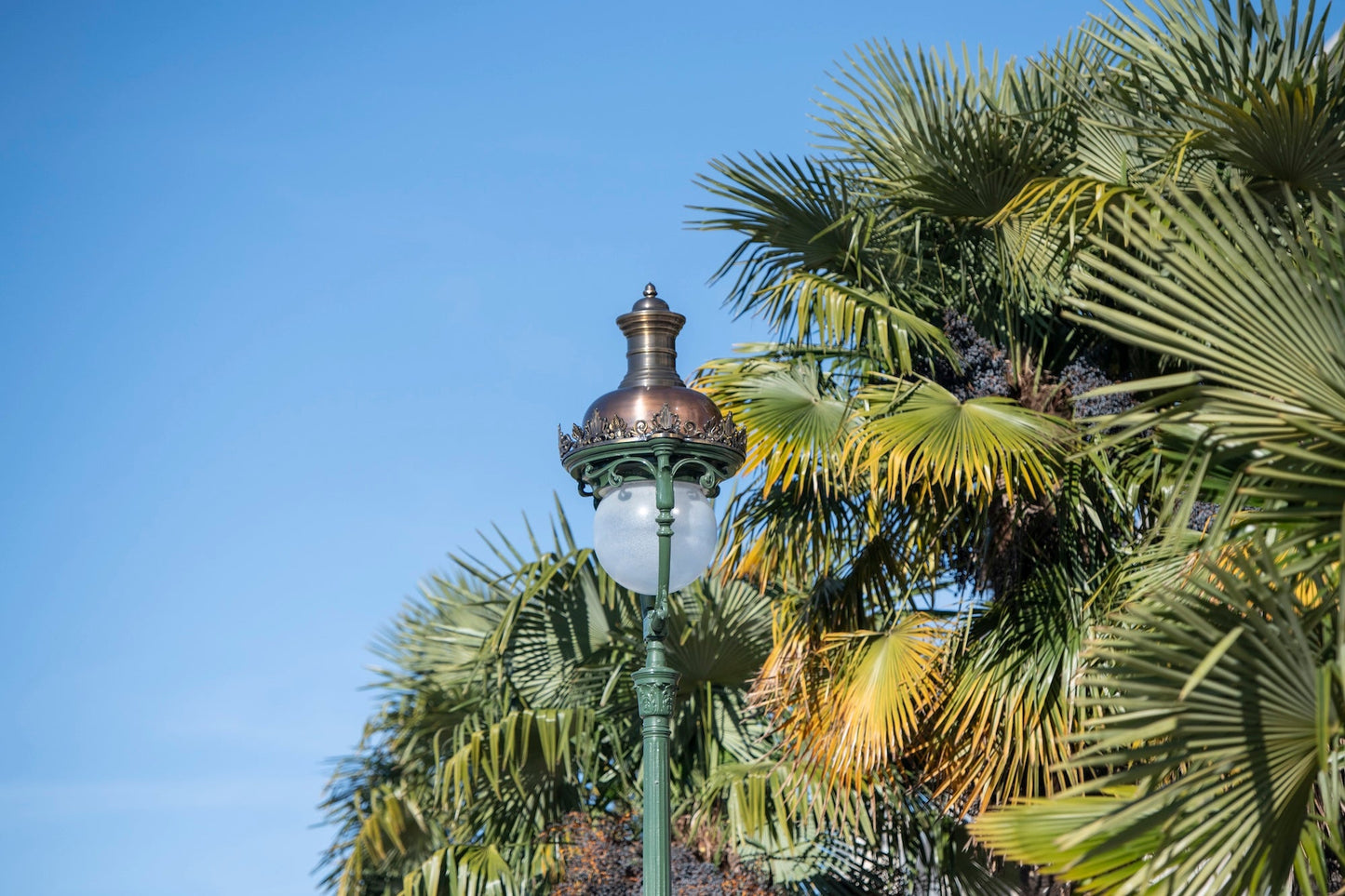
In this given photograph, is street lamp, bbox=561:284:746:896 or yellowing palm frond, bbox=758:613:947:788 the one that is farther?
yellowing palm frond, bbox=758:613:947:788

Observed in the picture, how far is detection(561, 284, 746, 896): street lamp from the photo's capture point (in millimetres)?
5465

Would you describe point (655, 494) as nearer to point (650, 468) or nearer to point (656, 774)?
point (650, 468)

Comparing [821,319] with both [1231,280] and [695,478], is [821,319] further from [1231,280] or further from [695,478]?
[1231,280]

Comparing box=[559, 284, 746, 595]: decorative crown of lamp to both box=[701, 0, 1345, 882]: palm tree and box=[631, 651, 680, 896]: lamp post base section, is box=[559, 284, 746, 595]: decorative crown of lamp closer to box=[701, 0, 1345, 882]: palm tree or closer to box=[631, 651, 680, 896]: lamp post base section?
box=[631, 651, 680, 896]: lamp post base section

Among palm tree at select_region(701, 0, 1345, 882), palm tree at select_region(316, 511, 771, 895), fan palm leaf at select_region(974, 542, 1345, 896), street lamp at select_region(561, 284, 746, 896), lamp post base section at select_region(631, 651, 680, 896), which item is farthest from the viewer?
palm tree at select_region(316, 511, 771, 895)

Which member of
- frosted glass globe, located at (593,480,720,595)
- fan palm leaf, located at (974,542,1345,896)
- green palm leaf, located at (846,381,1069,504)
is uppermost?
green palm leaf, located at (846,381,1069,504)

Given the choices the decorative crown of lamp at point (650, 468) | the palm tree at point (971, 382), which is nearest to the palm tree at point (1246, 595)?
the decorative crown of lamp at point (650, 468)

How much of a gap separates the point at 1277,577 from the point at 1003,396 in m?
4.79

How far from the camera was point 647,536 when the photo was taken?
5.53 meters

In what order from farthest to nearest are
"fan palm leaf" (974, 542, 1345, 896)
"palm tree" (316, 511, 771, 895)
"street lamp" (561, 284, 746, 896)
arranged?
"palm tree" (316, 511, 771, 895)
"street lamp" (561, 284, 746, 896)
"fan palm leaf" (974, 542, 1345, 896)

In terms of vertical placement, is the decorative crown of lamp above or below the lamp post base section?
above

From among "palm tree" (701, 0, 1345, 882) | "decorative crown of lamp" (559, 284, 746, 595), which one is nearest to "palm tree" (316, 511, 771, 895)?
"palm tree" (701, 0, 1345, 882)

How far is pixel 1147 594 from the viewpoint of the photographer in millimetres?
6395

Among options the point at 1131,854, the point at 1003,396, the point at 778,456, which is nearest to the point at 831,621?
the point at 778,456
